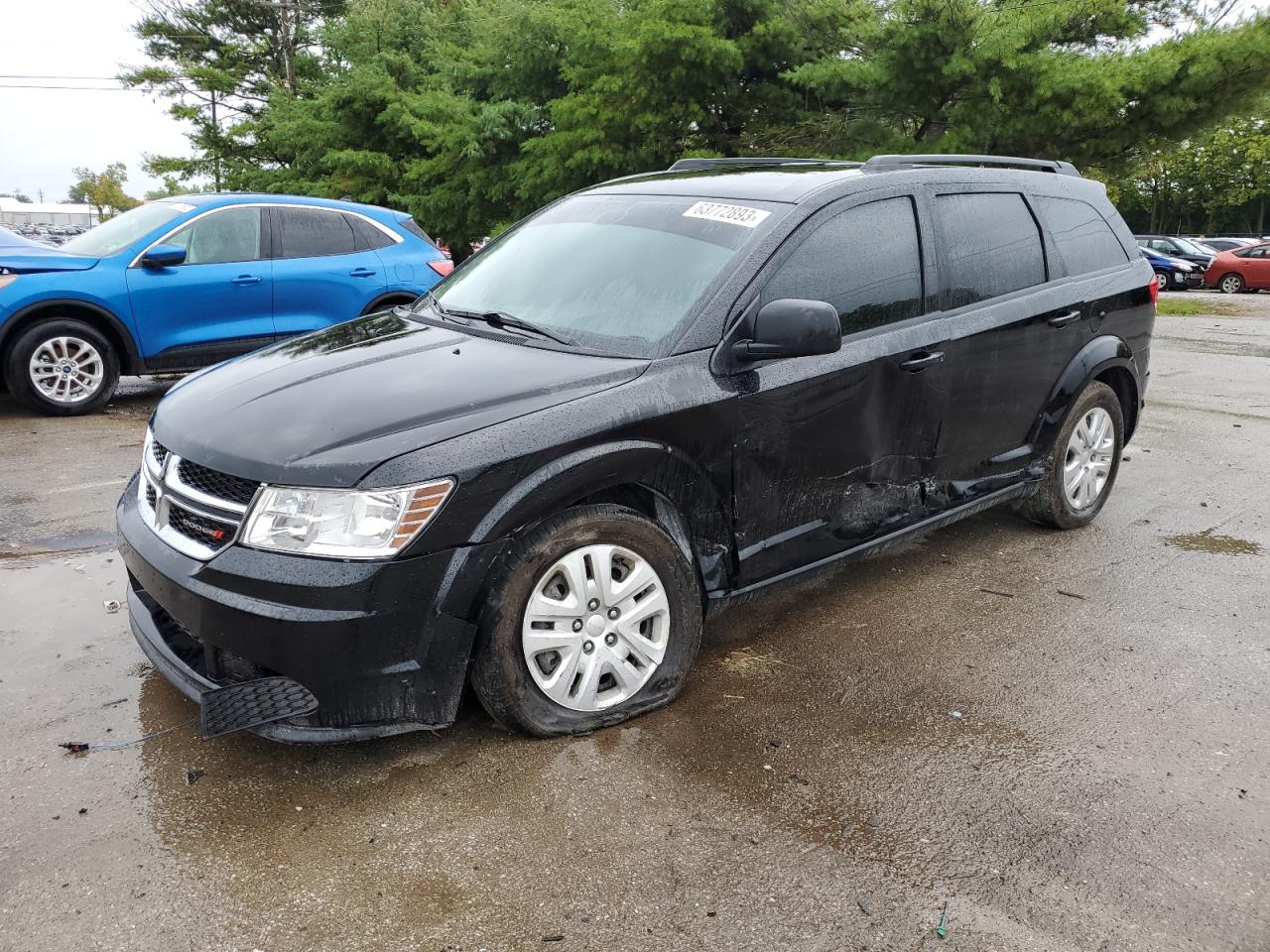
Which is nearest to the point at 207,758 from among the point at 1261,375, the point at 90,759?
the point at 90,759

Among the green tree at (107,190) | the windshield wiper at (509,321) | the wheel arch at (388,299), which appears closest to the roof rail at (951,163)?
the windshield wiper at (509,321)

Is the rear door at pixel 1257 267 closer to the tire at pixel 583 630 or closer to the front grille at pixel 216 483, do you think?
the tire at pixel 583 630

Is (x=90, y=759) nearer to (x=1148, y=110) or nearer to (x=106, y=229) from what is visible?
(x=106, y=229)

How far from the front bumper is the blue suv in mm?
5676

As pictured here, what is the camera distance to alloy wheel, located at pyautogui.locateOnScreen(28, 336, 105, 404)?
306 inches

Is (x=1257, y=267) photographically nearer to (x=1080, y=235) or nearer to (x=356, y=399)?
(x=1080, y=235)

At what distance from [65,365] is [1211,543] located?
774 centimetres

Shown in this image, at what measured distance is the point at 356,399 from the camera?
10.1ft

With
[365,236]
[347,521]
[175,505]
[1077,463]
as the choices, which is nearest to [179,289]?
[365,236]

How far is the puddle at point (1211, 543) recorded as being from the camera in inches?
202

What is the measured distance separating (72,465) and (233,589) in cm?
440

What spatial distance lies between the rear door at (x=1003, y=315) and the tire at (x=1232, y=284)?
26208 mm

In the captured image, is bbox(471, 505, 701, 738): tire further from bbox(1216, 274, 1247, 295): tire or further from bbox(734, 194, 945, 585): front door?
bbox(1216, 274, 1247, 295): tire

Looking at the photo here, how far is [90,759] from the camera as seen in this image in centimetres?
306
